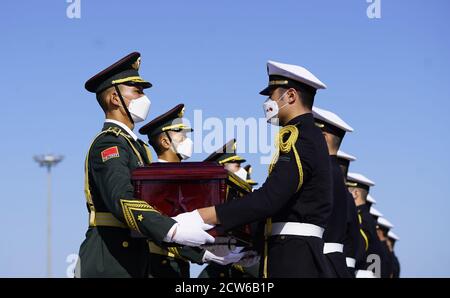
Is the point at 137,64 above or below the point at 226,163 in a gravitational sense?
above

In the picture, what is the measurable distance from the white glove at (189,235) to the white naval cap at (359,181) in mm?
10392

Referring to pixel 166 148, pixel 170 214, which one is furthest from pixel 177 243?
pixel 166 148

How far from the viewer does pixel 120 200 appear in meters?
9.26

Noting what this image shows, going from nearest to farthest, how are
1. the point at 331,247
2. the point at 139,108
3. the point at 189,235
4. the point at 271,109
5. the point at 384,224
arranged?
the point at 189,235
the point at 271,109
the point at 139,108
the point at 331,247
the point at 384,224

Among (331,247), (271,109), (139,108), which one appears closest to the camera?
(271,109)

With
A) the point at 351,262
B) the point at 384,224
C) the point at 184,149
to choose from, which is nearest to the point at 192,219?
the point at 351,262

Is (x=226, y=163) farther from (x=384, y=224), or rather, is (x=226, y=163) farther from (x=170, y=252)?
(x=384, y=224)

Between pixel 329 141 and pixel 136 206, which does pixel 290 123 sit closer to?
pixel 136 206

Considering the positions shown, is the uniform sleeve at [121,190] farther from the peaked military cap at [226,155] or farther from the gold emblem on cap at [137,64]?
the peaked military cap at [226,155]

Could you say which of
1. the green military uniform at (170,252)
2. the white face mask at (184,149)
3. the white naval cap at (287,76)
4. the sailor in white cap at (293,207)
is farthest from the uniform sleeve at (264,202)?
the white face mask at (184,149)

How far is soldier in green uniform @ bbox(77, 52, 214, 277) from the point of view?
29.9ft

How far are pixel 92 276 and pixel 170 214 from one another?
3.25ft

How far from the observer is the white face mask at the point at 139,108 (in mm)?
10203

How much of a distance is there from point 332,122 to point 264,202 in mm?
3700
